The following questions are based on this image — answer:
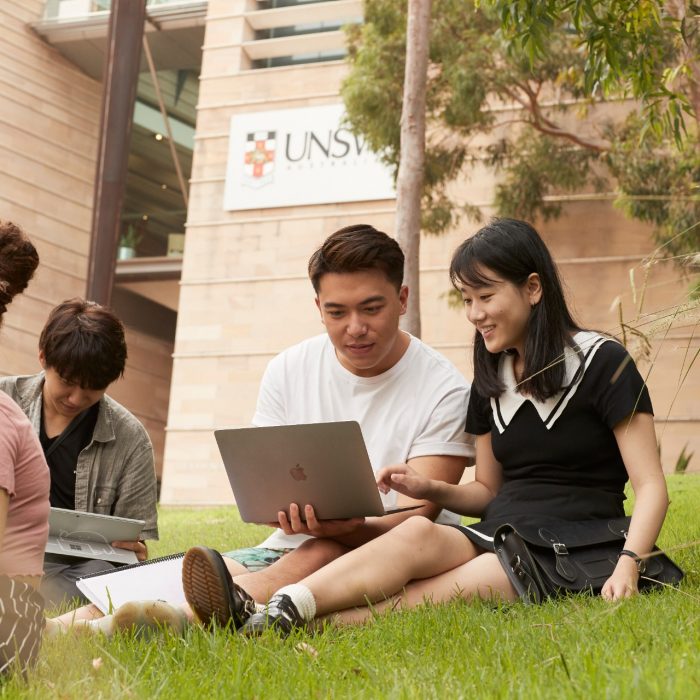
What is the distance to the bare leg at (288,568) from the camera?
324 cm

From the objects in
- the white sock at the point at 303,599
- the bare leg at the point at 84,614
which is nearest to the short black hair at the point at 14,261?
the bare leg at the point at 84,614

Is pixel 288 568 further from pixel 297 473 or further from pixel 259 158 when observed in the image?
pixel 259 158

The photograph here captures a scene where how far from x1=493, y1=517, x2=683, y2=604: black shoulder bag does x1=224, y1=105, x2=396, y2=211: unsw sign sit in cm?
1705

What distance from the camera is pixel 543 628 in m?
2.54

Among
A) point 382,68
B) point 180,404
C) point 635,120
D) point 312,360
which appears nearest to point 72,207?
point 180,404

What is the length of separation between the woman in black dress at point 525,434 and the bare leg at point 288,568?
0.28 m

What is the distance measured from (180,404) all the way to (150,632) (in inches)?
746

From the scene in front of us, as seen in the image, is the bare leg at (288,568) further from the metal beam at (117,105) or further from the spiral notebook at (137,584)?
the metal beam at (117,105)

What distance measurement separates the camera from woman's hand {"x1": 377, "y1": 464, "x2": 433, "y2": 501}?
3355 mm

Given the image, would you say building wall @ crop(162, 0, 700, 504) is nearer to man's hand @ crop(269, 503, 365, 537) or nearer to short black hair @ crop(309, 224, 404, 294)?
short black hair @ crop(309, 224, 404, 294)

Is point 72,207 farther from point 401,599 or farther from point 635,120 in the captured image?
point 401,599

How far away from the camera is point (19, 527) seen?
2.57 metres

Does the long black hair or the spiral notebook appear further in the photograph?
the long black hair

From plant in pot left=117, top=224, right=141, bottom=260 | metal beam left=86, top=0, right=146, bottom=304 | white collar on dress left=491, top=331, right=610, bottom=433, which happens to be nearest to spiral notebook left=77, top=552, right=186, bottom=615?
white collar on dress left=491, top=331, right=610, bottom=433
